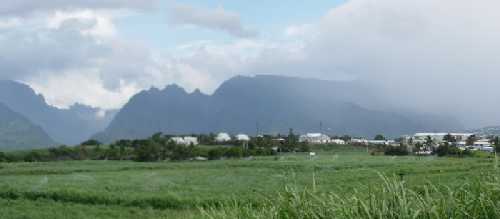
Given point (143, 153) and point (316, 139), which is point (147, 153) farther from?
point (316, 139)

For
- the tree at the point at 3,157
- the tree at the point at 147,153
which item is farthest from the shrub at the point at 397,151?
the tree at the point at 3,157

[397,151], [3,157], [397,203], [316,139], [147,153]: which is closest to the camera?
[397,203]

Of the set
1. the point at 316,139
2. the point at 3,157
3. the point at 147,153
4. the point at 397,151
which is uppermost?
the point at 316,139

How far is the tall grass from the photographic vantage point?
272 inches

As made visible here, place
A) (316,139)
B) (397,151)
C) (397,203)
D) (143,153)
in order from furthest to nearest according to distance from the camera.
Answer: (316,139) → (397,151) → (143,153) → (397,203)

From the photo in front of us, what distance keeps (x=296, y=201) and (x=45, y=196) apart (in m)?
21.8

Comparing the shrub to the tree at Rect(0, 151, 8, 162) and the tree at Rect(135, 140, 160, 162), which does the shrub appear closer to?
the tree at Rect(135, 140, 160, 162)

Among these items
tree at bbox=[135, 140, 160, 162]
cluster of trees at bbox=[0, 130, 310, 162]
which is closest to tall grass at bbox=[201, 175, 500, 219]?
tree at bbox=[135, 140, 160, 162]

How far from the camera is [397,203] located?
7.12 m

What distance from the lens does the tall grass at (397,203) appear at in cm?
690

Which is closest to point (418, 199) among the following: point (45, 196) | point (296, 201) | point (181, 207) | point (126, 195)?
point (296, 201)

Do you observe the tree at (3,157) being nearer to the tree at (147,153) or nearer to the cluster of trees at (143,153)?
the cluster of trees at (143,153)

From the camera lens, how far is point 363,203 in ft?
23.6

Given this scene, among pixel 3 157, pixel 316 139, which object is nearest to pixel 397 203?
pixel 3 157
